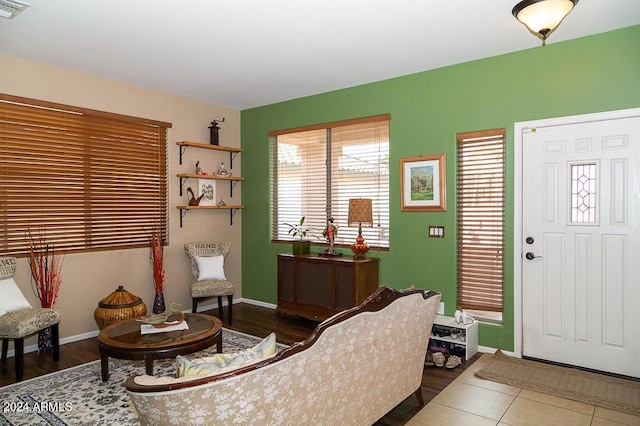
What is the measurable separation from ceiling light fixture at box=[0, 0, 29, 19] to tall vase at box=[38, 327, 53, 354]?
2.72 meters

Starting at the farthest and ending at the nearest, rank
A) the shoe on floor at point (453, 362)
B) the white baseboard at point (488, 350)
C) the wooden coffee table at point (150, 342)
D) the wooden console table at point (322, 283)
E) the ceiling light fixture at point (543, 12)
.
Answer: the wooden console table at point (322, 283) → the white baseboard at point (488, 350) → the shoe on floor at point (453, 362) → the wooden coffee table at point (150, 342) → the ceiling light fixture at point (543, 12)

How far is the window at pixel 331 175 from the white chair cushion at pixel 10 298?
118 inches

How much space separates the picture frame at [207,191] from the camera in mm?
5699

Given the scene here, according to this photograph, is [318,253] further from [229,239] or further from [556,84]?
[556,84]

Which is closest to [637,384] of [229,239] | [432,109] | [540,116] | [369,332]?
[540,116]

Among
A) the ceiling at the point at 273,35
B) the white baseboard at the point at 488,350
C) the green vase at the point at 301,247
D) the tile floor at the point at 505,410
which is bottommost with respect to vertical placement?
the tile floor at the point at 505,410

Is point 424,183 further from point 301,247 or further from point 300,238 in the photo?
point 300,238

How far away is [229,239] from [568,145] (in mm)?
4295

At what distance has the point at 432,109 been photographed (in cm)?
446

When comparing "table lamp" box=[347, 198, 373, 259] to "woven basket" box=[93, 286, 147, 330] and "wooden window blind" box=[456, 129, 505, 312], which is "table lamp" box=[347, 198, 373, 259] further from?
"woven basket" box=[93, 286, 147, 330]

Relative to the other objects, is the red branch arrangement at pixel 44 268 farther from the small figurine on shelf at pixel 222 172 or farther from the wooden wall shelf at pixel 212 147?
the small figurine on shelf at pixel 222 172

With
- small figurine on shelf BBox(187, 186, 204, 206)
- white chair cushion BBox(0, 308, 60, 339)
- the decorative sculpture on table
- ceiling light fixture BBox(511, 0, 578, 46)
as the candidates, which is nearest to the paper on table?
white chair cushion BBox(0, 308, 60, 339)

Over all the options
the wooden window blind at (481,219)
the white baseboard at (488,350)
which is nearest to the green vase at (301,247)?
the wooden window blind at (481,219)

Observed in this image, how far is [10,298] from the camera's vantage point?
11.9 ft
